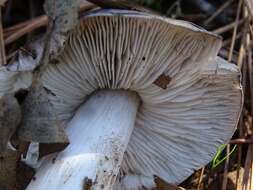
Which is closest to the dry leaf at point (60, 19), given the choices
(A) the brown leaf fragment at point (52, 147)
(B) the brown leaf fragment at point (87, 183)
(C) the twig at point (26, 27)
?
(A) the brown leaf fragment at point (52, 147)

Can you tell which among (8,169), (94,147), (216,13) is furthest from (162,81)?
(216,13)

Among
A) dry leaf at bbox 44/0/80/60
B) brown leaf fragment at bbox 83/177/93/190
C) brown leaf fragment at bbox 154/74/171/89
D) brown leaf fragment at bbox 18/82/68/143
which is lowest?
brown leaf fragment at bbox 83/177/93/190

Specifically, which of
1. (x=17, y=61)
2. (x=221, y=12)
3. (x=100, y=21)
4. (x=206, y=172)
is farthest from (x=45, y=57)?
(x=221, y=12)

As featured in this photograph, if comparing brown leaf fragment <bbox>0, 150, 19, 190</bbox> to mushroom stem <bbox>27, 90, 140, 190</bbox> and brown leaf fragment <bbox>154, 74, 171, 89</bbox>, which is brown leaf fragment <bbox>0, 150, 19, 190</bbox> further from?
brown leaf fragment <bbox>154, 74, 171, 89</bbox>

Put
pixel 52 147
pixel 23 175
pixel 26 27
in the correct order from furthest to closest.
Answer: pixel 26 27 < pixel 23 175 < pixel 52 147

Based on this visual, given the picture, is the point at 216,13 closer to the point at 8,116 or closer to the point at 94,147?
the point at 94,147

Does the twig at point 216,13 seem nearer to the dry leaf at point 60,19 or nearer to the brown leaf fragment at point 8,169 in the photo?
the dry leaf at point 60,19

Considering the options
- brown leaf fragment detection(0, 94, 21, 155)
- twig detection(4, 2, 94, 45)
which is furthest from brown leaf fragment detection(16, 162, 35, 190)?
twig detection(4, 2, 94, 45)
